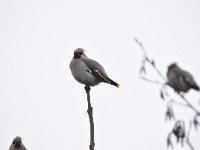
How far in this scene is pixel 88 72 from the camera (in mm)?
6906

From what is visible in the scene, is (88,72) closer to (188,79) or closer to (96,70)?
(96,70)

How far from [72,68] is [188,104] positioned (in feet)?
18.2

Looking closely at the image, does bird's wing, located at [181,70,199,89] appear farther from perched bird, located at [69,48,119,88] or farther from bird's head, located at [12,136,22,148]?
bird's head, located at [12,136,22,148]

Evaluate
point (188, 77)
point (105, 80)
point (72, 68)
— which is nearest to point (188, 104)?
point (188, 77)

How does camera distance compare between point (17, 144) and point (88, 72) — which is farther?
point (88, 72)

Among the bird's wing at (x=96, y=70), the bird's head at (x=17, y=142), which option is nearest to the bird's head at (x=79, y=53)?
the bird's wing at (x=96, y=70)

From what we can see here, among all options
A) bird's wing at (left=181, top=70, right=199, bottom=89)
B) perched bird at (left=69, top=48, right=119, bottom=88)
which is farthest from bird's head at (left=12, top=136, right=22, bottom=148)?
bird's wing at (left=181, top=70, right=199, bottom=89)

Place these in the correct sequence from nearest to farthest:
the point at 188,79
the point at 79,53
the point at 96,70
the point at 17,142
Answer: the point at 188,79, the point at 17,142, the point at 96,70, the point at 79,53

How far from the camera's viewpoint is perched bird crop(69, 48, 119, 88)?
6785mm

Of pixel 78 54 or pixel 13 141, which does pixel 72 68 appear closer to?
pixel 78 54

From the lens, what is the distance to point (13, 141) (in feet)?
21.4

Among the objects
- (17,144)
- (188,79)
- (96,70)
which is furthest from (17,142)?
(188,79)

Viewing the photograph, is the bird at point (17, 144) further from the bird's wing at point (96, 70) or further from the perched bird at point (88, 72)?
the bird's wing at point (96, 70)

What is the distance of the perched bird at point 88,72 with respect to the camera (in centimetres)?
679
